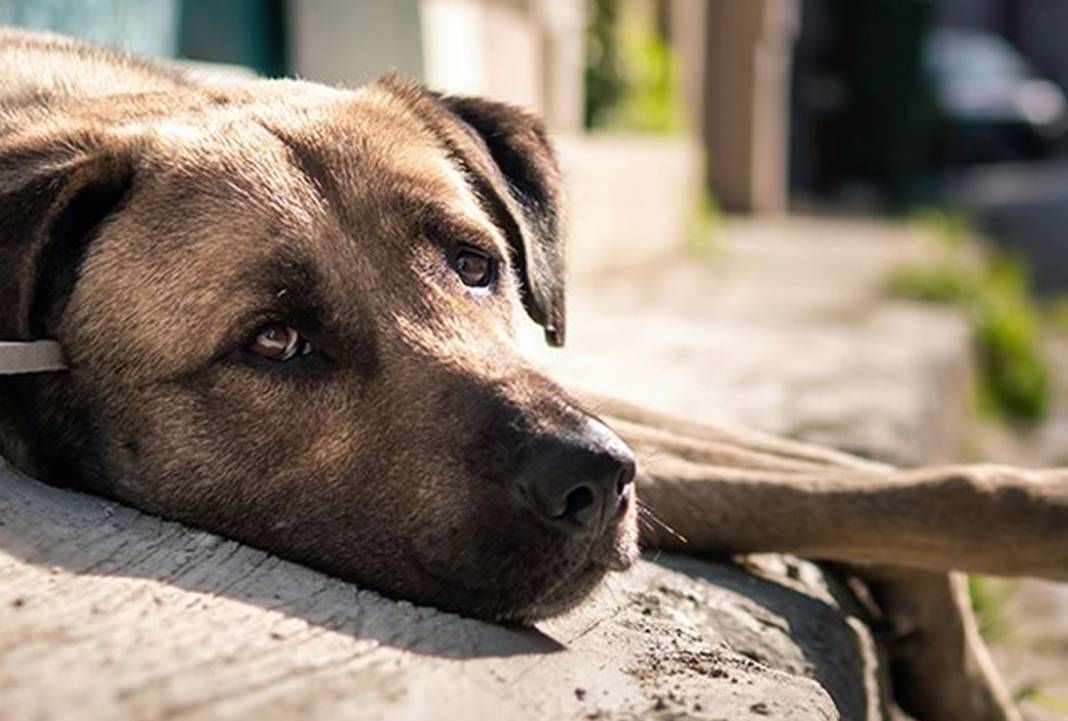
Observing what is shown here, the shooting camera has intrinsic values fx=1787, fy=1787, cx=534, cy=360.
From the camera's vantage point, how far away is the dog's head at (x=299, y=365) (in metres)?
2.48

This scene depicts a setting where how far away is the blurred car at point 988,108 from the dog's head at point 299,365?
1824cm

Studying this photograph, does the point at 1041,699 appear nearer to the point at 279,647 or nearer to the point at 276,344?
the point at 276,344

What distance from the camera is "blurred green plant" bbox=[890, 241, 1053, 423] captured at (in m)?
7.66

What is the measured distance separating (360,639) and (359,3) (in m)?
4.33

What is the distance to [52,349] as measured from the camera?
2832mm

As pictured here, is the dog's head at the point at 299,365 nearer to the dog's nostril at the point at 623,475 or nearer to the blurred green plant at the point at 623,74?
the dog's nostril at the point at 623,475

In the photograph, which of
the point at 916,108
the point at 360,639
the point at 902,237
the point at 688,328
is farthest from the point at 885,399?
the point at 916,108

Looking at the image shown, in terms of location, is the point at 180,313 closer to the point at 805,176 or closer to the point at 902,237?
the point at 902,237

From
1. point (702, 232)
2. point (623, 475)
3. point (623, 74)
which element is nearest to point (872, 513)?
point (623, 475)

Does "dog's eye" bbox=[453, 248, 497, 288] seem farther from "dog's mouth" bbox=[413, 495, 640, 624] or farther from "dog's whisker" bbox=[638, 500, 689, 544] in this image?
"dog's mouth" bbox=[413, 495, 640, 624]

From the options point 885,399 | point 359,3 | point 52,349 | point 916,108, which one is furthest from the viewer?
point 916,108

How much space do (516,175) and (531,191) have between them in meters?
0.05

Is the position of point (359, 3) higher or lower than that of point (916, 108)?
higher

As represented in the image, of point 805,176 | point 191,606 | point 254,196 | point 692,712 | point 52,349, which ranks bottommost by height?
point 805,176
